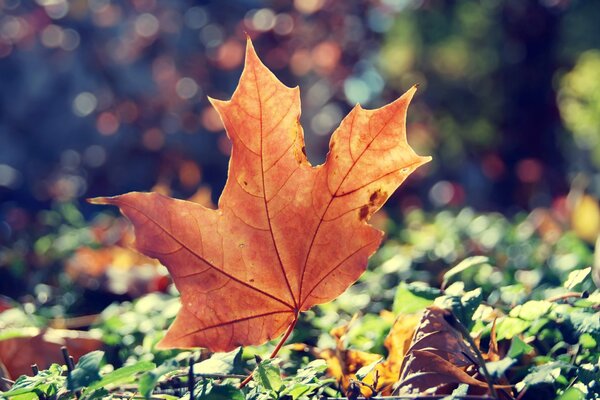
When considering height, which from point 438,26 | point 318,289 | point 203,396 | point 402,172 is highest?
point 438,26

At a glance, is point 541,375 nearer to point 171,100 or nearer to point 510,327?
point 510,327

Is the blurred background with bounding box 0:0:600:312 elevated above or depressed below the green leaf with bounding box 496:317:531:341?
above

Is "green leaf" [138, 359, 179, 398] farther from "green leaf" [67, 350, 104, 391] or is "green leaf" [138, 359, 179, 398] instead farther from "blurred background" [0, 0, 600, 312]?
"blurred background" [0, 0, 600, 312]

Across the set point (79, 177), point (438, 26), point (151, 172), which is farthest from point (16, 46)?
point (438, 26)

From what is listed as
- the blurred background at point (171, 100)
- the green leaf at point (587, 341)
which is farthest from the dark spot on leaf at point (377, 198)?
the blurred background at point (171, 100)

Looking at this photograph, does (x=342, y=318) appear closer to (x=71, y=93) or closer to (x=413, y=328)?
(x=413, y=328)

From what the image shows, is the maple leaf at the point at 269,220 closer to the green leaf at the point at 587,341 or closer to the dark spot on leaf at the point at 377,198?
the dark spot on leaf at the point at 377,198

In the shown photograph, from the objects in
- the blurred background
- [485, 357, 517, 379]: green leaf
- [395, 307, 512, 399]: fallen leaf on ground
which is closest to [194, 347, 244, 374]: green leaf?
[395, 307, 512, 399]: fallen leaf on ground
